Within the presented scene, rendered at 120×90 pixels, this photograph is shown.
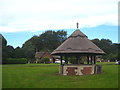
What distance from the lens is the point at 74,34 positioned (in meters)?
26.1

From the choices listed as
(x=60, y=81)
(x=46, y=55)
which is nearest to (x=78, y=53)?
(x=60, y=81)

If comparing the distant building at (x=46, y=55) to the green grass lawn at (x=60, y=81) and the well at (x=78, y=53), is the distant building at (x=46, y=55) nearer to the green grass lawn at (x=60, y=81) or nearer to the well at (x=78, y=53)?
the well at (x=78, y=53)

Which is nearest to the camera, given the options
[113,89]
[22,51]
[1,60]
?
[113,89]

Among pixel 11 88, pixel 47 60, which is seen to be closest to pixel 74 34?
pixel 11 88

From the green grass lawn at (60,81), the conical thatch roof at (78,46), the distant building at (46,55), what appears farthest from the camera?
the distant building at (46,55)

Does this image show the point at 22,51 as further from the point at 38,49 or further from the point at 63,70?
the point at 63,70

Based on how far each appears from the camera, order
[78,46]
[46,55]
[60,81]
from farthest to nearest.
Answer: [46,55] < [78,46] < [60,81]

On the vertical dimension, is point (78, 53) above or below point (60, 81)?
above

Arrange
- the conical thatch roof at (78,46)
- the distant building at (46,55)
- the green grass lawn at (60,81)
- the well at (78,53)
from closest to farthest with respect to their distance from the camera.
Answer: the green grass lawn at (60,81) → the well at (78,53) → the conical thatch roof at (78,46) → the distant building at (46,55)

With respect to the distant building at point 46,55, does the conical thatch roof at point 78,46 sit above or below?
above

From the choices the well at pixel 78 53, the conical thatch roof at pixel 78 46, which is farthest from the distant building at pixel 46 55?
the well at pixel 78 53

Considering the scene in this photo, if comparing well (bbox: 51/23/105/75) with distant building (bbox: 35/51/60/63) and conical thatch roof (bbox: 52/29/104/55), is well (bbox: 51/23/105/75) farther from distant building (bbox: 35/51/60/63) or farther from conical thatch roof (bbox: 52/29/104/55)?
distant building (bbox: 35/51/60/63)

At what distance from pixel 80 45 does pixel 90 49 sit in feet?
4.08

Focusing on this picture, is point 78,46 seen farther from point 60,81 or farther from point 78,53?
point 60,81
